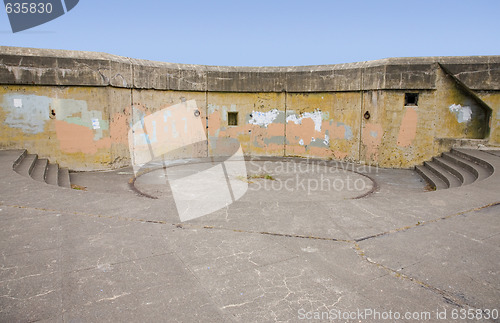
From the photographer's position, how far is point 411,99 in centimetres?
870

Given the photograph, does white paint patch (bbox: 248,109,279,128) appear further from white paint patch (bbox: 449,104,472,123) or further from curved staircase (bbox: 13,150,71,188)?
curved staircase (bbox: 13,150,71,188)

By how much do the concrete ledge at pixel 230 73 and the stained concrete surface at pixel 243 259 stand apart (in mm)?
4458

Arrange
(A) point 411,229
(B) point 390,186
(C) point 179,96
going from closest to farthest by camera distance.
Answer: (A) point 411,229, (B) point 390,186, (C) point 179,96

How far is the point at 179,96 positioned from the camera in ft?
31.6

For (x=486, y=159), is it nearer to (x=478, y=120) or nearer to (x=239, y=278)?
(x=478, y=120)

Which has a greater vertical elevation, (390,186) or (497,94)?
(497,94)

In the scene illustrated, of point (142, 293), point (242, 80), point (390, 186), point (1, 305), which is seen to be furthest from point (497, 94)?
point (1, 305)

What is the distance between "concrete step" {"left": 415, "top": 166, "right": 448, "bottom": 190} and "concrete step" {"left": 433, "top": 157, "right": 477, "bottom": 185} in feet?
0.99

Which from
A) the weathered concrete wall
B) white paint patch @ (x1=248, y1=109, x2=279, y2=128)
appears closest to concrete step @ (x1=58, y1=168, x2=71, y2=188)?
the weathered concrete wall

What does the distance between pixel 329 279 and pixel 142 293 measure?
52.6 inches

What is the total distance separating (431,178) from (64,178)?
8239 millimetres

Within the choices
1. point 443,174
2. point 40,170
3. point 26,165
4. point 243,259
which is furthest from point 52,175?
point 443,174

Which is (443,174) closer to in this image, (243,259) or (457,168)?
(457,168)

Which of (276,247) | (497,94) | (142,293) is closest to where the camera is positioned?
(142,293)
